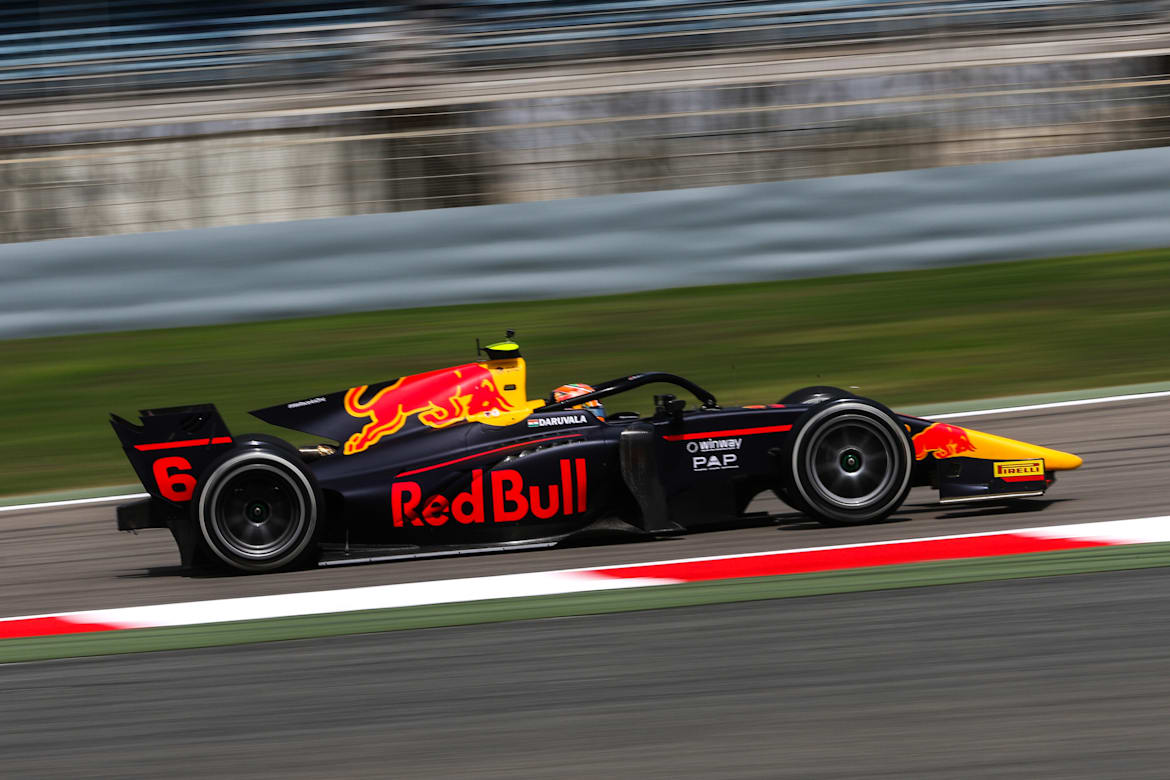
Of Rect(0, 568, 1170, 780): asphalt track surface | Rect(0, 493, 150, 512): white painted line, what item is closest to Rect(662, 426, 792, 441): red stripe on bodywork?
Rect(0, 568, 1170, 780): asphalt track surface

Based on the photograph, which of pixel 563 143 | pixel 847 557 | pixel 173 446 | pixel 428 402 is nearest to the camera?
pixel 847 557

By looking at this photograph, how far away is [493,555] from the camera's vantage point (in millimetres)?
5465

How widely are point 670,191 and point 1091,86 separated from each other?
400 centimetres

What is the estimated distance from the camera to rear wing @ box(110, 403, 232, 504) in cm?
519

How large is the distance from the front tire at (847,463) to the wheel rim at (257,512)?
195 centimetres

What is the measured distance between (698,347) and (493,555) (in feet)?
15.3

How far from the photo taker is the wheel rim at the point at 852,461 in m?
5.25

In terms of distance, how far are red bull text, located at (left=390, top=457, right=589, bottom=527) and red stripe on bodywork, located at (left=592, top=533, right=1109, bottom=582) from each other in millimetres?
387

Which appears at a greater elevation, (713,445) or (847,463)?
(713,445)

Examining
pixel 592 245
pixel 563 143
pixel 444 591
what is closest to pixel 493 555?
pixel 444 591

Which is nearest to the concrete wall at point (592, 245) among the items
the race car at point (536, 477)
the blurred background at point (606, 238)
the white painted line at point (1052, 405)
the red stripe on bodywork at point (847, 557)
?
the blurred background at point (606, 238)

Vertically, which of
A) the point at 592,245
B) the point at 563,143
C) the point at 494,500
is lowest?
the point at 494,500

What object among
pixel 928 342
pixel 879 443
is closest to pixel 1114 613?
pixel 879 443

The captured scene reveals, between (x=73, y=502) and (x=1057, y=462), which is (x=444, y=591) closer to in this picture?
(x=1057, y=462)
